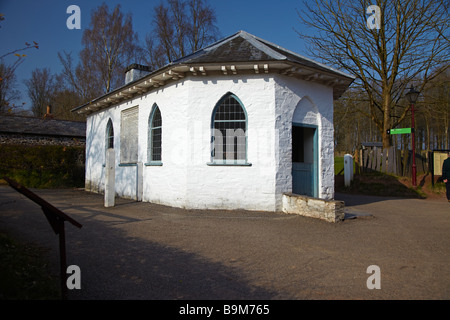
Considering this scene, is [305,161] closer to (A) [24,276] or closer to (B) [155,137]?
(B) [155,137]

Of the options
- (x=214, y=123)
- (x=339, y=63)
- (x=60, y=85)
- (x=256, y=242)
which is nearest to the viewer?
(x=256, y=242)

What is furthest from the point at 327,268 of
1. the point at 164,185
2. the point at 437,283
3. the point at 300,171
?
the point at 164,185

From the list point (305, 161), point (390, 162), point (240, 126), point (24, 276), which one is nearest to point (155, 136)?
point (240, 126)

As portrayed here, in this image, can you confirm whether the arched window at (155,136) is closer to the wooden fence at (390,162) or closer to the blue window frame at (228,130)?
the blue window frame at (228,130)

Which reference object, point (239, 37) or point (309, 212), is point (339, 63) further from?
point (309, 212)

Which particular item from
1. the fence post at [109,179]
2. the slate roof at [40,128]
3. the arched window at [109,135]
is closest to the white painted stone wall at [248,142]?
the fence post at [109,179]

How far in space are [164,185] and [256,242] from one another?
17.4 feet

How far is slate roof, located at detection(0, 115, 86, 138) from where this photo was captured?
2208 centimetres

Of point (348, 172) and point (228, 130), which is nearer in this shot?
point (228, 130)

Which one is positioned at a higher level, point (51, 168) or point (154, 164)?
point (154, 164)

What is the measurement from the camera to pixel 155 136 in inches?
460

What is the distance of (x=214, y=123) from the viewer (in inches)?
389

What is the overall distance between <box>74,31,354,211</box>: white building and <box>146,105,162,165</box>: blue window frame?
43 cm

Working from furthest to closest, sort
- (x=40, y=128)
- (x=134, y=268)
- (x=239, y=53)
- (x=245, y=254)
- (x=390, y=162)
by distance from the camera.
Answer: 1. (x=40, y=128)
2. (x=390, y=162)
3. (x=239, y=53)
4. (x=245, y=254)
5. (x=134, y=268)
